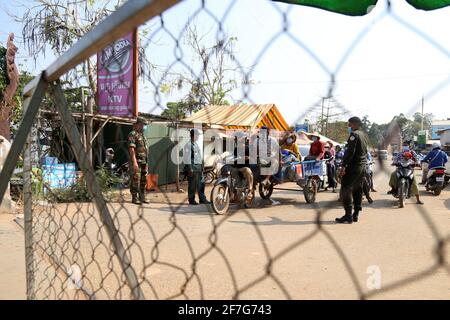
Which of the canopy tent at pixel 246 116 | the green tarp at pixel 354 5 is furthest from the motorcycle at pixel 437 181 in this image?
the green tarp at pixel 354 5

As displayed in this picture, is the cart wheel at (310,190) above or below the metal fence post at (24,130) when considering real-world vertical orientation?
below

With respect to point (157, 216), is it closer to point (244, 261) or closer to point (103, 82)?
point (244, 261)

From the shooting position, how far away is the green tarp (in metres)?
0.70

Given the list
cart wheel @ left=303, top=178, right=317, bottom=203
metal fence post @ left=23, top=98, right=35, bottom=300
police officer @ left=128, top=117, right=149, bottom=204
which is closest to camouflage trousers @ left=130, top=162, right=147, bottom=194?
police officer @ left=128, top=117, right=149, bottom=204

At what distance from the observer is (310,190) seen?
7352 mm

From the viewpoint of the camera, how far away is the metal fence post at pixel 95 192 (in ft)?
3.85

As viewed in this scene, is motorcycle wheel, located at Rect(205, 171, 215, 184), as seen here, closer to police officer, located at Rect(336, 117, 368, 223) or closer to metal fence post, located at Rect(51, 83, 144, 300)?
metal fence post, located at Rect(51, 83, 144, 300)

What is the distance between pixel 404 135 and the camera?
2.14 feet

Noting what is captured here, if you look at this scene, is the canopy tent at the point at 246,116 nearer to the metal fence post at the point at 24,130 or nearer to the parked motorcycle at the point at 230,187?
the metal fence post at the point at 24,130

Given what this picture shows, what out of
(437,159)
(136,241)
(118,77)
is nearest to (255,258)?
(136,241)

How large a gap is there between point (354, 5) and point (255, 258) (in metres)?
3.11

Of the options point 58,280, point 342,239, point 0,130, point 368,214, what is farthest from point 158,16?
point 0,130

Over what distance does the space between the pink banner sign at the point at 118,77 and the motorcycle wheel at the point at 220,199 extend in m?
4.38

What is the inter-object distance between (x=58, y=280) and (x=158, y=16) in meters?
2.44
